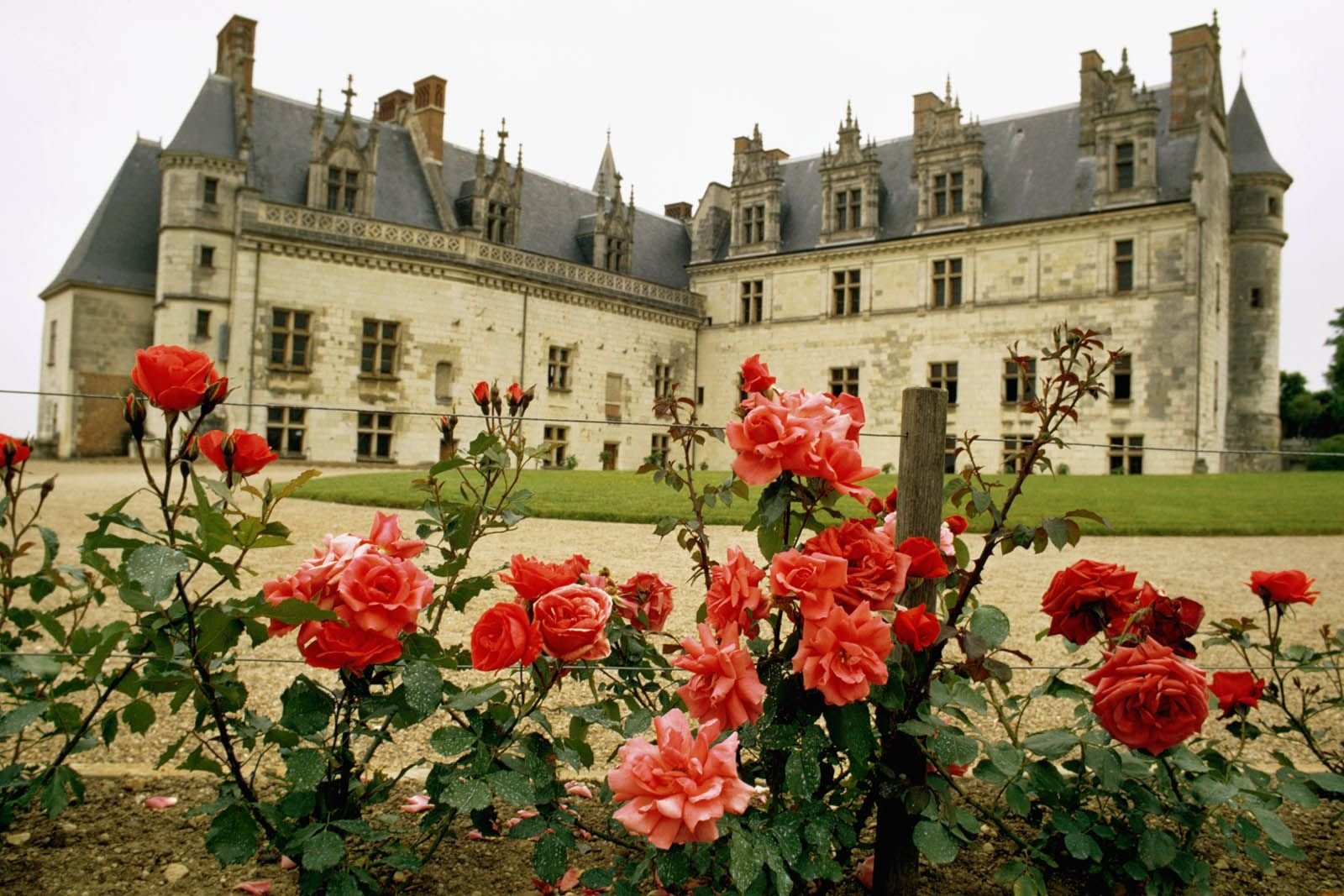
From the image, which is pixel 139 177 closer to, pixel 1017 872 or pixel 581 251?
pixel 581 251

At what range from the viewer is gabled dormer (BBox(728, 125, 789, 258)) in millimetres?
27859

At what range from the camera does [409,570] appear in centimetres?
193

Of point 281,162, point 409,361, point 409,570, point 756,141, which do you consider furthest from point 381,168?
point 409,570

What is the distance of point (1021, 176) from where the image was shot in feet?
80.7

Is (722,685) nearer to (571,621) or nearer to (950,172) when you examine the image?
(571,621)

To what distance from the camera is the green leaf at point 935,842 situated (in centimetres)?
197

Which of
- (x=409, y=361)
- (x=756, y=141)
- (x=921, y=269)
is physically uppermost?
(x=756, y=141)

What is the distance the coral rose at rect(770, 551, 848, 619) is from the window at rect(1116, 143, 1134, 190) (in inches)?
953

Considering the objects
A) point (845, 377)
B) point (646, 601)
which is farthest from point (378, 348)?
point (646, 601)

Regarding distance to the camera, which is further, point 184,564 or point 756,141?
point 756,141

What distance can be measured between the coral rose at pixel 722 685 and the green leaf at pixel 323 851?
801 mm

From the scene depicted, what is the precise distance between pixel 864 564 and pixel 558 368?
22.6 meters

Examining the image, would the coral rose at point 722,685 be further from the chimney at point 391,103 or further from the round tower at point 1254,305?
the round tower at point 1254,305

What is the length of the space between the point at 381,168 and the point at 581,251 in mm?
6262
